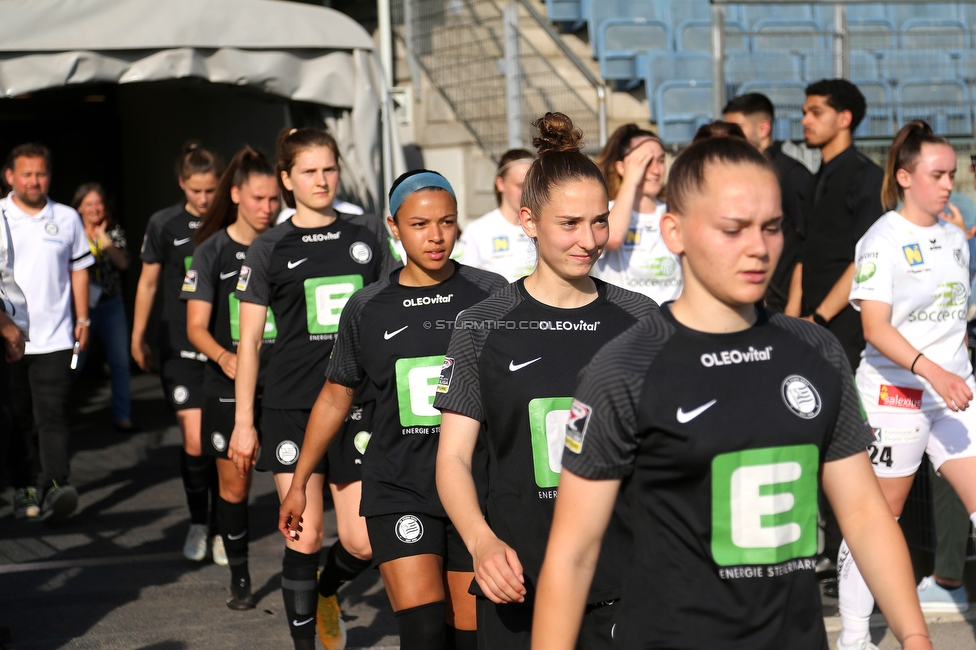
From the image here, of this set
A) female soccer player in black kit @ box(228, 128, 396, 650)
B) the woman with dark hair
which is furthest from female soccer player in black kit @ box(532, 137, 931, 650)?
the woman with dark hair

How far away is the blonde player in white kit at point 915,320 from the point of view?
14.7ft

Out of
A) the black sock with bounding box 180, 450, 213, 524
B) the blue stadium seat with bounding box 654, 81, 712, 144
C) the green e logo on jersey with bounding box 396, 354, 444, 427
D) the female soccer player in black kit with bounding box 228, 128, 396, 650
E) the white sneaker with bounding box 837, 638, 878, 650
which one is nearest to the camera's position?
the green e logo on jersey with bounding box 396, 354, 444, 427

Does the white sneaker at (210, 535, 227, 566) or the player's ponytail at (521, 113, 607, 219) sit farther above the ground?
the player's ponytail at (521, 113, 607, 219)

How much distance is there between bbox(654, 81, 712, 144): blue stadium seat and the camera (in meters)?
11.0

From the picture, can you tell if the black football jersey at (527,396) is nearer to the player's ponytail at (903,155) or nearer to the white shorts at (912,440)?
the white shorts at (912,440)

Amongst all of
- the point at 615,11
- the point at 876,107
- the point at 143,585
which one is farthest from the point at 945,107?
the point at 143,585

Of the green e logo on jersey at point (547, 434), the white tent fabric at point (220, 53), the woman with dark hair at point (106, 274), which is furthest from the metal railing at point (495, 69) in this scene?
Result: the green e logo on jersey at point (547, 434)

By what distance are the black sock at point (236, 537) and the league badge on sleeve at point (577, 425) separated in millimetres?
3718

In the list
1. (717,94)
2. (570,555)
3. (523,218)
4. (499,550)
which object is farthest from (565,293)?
(717,94)

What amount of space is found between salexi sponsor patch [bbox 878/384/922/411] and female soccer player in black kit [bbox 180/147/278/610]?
289 centimetres

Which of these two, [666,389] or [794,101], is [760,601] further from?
[794,101]

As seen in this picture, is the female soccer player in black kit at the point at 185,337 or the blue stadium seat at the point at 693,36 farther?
the blue stadium seat at the point at 693,36

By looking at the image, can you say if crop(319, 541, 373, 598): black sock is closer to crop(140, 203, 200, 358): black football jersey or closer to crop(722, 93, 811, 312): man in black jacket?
crop(140, 203, 200, 358): black football jersey

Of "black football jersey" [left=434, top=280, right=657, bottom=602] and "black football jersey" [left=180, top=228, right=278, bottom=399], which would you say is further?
"black football jersey" [left=180, top=228, right=278, bottom=399]
